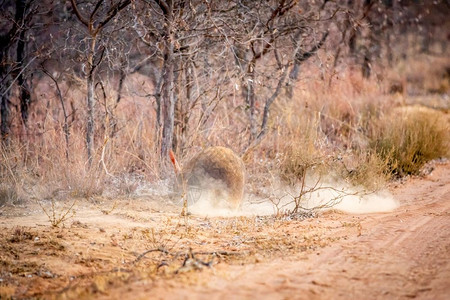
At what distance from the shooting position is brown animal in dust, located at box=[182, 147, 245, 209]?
5938 millimetres

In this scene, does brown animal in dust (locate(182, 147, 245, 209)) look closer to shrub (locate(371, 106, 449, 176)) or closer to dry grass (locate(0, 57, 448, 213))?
dry grass (locate(0, 57, 448, 213))

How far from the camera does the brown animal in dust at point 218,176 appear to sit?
19.5 ft

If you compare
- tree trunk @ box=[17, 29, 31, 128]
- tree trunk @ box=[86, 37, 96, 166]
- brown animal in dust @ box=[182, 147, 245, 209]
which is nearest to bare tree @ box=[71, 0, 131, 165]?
tree trunk @ box=[86, 37, 96, 166]

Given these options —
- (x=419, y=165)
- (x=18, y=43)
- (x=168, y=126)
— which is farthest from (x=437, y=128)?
(x=18, y=43)

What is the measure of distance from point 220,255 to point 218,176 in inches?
71.6

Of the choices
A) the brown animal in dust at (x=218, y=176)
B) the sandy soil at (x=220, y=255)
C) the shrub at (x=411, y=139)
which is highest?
the shrub at (x=411, y=139)

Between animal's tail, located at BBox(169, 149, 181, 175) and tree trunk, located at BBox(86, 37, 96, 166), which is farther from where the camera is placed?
tree trunk, located at BBox(86, 37, 96, 166)

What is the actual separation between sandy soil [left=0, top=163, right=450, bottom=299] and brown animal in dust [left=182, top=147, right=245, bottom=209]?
1.24 ft

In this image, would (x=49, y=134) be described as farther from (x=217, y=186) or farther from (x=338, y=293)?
(x=338, y=293)

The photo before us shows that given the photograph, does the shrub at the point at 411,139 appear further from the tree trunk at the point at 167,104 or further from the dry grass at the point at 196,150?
the tree trunk at the point at 167,104

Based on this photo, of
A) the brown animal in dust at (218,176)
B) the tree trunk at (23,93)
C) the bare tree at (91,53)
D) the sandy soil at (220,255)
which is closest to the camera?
the sandy soil at (220,255)

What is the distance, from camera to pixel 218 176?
5934mm

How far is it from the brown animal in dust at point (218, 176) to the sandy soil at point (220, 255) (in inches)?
14.9

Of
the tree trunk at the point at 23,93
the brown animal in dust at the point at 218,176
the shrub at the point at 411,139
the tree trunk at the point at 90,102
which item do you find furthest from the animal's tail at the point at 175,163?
the shrub at the point at 411,139
